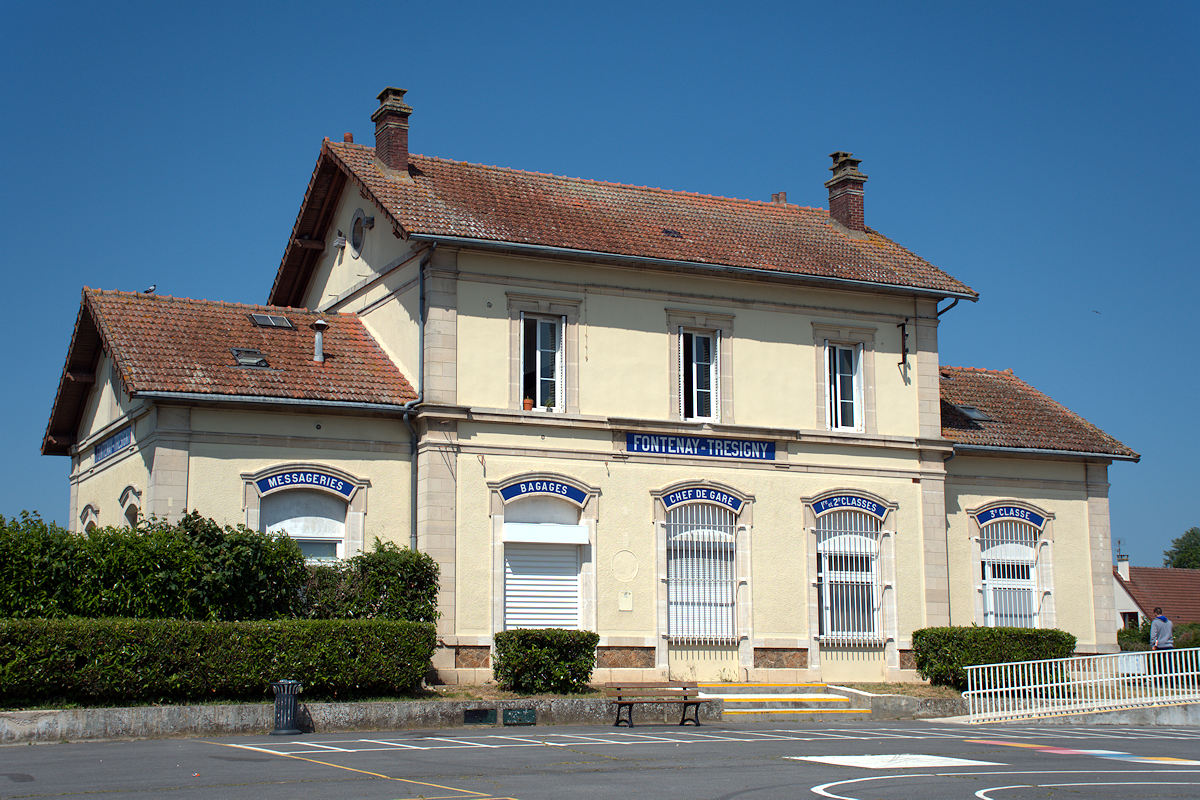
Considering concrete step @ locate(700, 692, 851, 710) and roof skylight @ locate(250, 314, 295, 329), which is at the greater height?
roof skylight @ locate(250, 314, 295, 329)

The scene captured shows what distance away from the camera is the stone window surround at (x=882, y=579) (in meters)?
24.0

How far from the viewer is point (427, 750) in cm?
1529

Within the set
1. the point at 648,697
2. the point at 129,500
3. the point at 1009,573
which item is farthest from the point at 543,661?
the point at 1009,573

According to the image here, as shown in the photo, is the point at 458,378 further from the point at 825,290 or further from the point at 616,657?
the point at 825,290

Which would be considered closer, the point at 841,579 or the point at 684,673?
the point at 684,673

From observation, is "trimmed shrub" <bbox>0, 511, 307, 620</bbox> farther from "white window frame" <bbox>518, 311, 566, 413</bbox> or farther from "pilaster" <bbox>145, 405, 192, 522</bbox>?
"white window frame" <bbox>518, 311, 566, 413</bbox>

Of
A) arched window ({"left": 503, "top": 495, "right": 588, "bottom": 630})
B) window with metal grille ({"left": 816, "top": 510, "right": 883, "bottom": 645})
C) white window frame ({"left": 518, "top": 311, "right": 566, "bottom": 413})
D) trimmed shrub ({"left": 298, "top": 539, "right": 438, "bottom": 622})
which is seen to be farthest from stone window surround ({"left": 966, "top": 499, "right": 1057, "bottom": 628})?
trimmed shrub ({"left": 298, "top": 539, "right": 438, "bottom": 622})

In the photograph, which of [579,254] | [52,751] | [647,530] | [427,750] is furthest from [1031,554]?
[52,751]

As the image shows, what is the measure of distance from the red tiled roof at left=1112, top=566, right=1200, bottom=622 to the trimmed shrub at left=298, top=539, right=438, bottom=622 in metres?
43.0

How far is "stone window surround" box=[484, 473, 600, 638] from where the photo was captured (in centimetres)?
2173

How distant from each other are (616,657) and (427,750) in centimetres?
751

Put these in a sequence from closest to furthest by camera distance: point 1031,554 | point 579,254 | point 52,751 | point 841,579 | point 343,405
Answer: point 52,751 < point 343,405 < point 579,254 < point 841,579 < point 1031,554

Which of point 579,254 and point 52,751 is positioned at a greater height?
point 579,254

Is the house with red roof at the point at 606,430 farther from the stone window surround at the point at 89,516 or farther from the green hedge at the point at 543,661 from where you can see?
the green hedge at the point at 543,661
